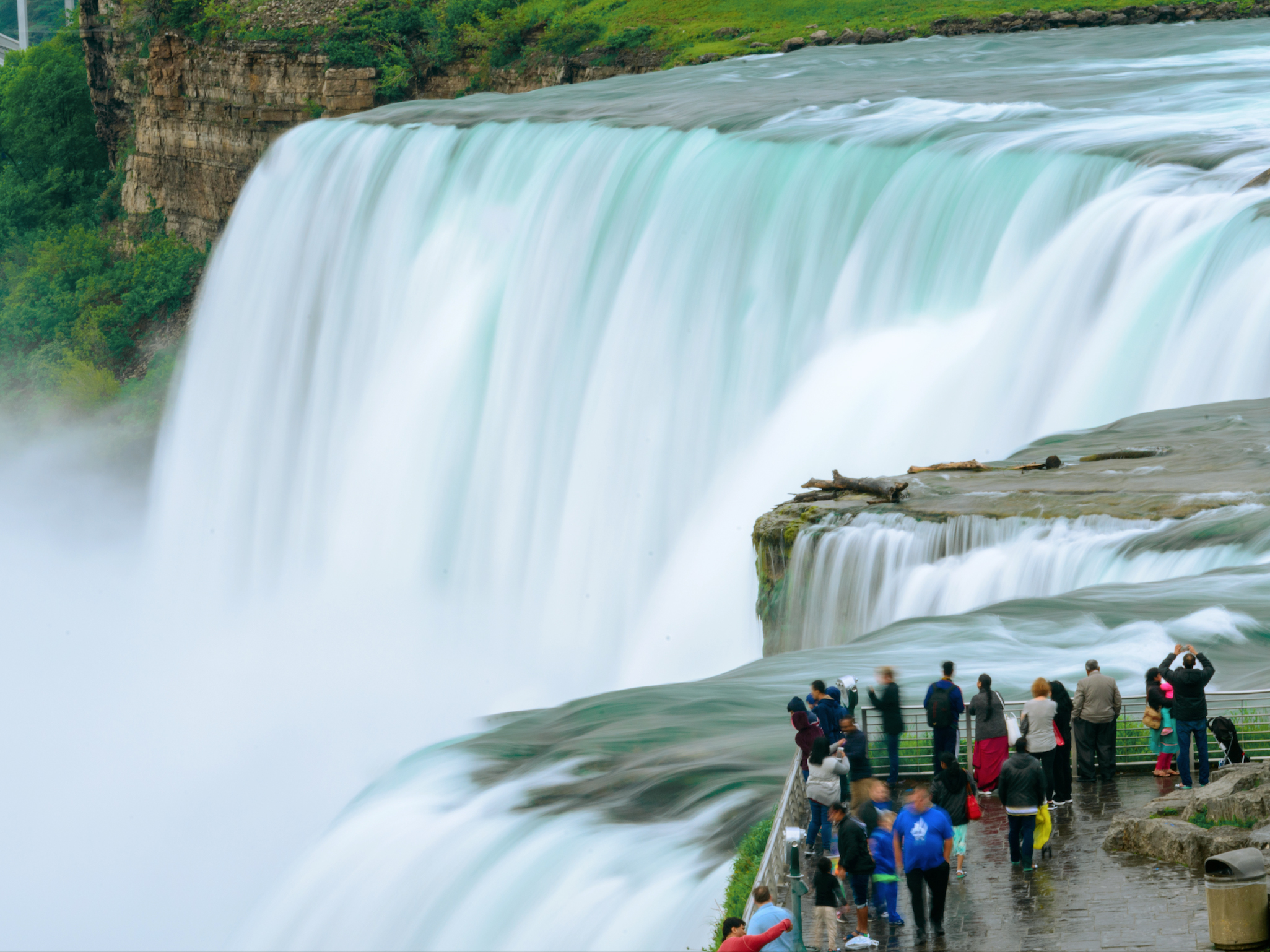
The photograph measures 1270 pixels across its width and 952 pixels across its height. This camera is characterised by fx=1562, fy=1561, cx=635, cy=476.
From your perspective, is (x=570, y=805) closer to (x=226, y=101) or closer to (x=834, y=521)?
(x=834, y=521)

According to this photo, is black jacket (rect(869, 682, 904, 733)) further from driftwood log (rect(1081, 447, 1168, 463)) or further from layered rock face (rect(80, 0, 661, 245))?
layered rock face (rect(80, 0, 661, 245))

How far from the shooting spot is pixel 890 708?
9.83 metres

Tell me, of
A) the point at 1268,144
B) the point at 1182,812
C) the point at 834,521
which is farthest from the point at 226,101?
the point at 1182,812

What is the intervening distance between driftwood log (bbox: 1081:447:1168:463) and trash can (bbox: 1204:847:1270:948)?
8.65 metres

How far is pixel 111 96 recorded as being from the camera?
52688 mm

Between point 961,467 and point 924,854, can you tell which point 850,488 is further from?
point 924,854

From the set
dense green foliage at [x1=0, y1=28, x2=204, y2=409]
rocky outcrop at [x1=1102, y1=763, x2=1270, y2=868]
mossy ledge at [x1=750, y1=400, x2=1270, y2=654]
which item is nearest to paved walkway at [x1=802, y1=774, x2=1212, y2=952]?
rocky outcrop at [x1=1102, y1=763, x2=1270, y2=868]

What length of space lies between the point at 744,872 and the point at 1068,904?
1.91 m

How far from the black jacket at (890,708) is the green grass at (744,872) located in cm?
95

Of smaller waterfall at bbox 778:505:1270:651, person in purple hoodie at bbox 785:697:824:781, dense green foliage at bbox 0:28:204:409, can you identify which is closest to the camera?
person in purple hoodie at bbox 785:697:824:781

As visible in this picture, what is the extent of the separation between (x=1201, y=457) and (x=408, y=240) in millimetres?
18952

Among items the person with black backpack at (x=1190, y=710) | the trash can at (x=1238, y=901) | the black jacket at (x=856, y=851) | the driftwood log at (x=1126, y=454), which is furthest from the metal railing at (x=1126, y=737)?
the driftwood log at (x=1126, y=454)

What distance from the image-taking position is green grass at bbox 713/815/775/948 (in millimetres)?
8758

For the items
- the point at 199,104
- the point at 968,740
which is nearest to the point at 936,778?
the point at 968,740
